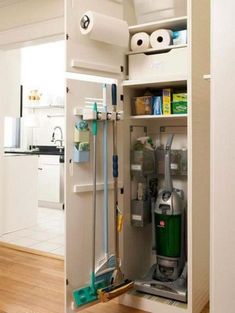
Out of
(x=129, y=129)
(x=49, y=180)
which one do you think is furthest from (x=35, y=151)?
(x=129, y=129)

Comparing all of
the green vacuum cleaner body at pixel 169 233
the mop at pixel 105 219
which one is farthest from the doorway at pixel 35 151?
the green vacuum cleaner body at pixel 169 233

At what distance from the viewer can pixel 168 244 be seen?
2418 mm

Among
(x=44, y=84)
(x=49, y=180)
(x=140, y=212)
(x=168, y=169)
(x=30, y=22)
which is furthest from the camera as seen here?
(x=44, y=84)

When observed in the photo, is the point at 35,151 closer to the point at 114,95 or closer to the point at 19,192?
the point at 19,192

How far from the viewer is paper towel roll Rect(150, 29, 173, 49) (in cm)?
238

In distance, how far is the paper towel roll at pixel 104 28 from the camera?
83.6 inches

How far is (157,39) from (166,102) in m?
0.46

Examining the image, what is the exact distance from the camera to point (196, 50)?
7.21ft

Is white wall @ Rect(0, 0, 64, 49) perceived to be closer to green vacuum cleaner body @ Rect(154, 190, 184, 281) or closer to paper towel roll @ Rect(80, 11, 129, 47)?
paper towel roll @ Rect(80, 11, 129, 47)

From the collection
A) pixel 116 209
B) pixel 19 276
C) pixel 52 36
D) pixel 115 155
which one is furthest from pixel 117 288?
pixel 52 36

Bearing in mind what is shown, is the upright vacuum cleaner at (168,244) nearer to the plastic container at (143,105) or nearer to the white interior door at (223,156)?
the plastic container at (143,105)

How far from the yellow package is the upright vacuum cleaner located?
21 centimetres

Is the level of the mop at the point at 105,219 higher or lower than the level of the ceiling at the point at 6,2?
lower

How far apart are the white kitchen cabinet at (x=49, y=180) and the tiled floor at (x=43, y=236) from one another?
0.63m
